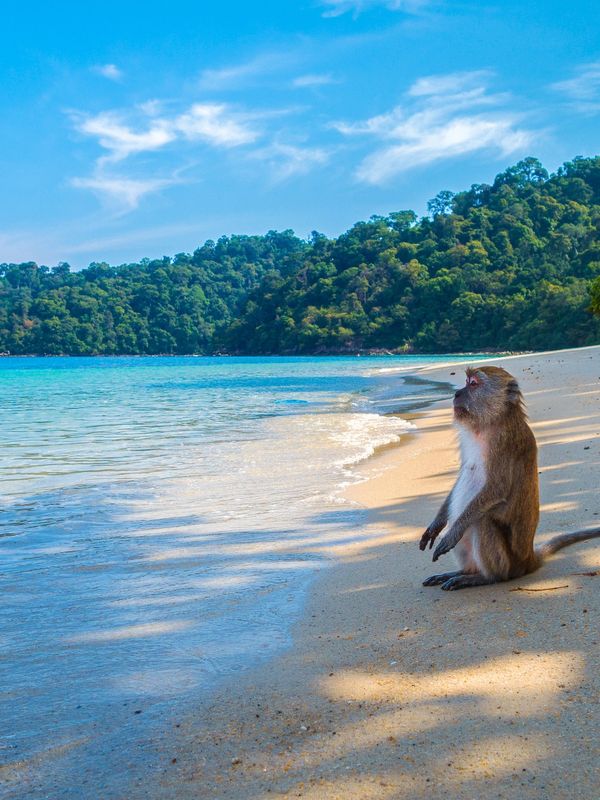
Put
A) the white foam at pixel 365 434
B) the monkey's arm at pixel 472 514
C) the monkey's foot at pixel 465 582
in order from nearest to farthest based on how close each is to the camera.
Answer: the monkey's arm at pixel 472 514, the monkey's foot at pixel 465 582, the white foam at pixel 365 434

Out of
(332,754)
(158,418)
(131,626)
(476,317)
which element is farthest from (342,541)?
(476,317)

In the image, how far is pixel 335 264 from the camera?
105 metres

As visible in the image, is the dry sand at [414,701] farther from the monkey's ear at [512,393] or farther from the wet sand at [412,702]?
the monkey's ear at [512,393]

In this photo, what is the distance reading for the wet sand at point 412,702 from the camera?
211 centimetres

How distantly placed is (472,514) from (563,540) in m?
0.89

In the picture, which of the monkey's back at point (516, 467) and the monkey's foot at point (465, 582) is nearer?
the monkey's back at point (516, 467)

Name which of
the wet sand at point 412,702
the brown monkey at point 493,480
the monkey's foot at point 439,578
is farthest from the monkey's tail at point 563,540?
the monkey's foot at point 439,578

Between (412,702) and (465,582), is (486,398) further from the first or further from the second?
(412,702)

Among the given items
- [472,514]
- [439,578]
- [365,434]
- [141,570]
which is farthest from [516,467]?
[365,434]

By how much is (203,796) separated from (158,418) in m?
15.1

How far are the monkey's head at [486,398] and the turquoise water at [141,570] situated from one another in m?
1.33

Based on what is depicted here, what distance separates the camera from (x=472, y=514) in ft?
11.5

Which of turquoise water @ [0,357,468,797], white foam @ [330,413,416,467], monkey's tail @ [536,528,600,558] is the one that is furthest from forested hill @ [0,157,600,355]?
monkey's tail @ [536,528,600,558]

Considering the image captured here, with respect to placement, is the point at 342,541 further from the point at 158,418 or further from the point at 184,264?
the point at 184,264
